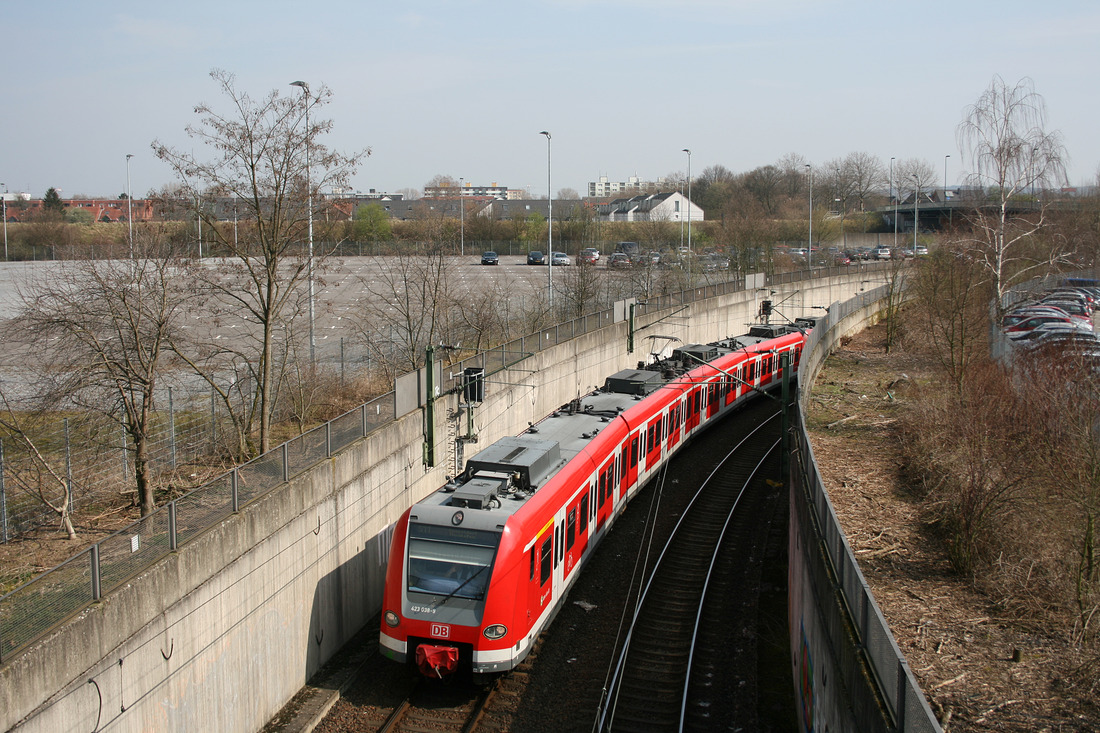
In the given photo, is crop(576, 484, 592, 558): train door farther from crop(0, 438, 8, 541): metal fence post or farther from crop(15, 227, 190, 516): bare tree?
crop(0, 438, 8, 541): metal fence post

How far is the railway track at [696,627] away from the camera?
12.6m

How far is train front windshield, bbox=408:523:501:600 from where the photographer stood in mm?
12273

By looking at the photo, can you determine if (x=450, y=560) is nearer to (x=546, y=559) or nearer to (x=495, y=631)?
(x=495, y=631)

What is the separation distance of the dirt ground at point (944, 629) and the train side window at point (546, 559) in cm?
512

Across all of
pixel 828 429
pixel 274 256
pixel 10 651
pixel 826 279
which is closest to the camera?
pixel 10 651

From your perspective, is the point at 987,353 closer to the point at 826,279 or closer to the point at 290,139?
the point at 290,139

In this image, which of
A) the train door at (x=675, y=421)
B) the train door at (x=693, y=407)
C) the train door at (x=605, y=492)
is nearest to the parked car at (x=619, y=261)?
the train door at (x=693, y=407)

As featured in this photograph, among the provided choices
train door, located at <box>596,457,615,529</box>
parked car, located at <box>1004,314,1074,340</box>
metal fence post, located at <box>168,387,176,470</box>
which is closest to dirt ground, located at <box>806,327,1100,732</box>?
train door, located at <box>596,457,615,529</box>

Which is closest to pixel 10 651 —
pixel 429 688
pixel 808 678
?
pixel 429 688

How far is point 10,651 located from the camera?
26.5 feet

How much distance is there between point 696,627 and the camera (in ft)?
48.8

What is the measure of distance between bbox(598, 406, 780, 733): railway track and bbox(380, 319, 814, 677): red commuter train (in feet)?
4.92

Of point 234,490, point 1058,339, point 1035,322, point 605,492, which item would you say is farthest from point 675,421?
point 1035,322

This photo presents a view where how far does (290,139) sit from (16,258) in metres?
42.3
